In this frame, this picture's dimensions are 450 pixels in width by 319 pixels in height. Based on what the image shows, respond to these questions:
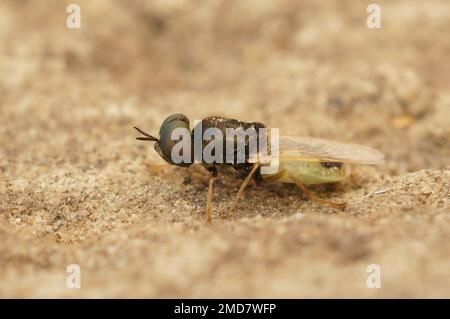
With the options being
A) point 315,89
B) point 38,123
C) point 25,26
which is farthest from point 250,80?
point 25,26

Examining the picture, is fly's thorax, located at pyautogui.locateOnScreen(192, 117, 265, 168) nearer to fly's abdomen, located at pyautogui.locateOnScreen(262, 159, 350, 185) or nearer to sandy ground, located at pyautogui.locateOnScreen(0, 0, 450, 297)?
fly's abdomen, located at pyautogui.locateOnScreen(262, 159, 350, 185)

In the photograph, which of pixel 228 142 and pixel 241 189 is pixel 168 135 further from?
pixel 241 189

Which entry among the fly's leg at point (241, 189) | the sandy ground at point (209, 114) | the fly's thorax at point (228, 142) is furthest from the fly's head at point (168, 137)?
the fly's leg at point (241, 189)

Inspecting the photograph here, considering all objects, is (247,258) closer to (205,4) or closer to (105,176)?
(105,176)

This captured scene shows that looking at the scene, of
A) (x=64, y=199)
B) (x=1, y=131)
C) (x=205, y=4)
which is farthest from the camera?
(x=205, y=4)

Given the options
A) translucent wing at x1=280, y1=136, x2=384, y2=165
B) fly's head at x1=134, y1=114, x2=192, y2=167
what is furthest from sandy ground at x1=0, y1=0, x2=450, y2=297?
fly's head at x1=134, y1=114, x2=192, y2=167

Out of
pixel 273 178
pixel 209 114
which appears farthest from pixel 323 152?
pixel 209 114
